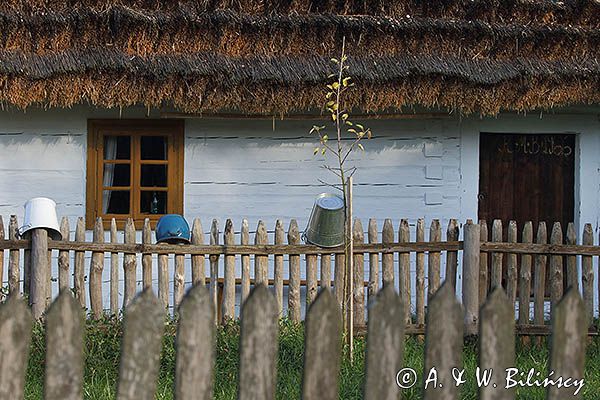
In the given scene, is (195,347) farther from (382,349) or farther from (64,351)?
(382,349)

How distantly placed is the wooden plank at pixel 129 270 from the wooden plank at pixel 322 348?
4052 mm

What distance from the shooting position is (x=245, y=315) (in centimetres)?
254

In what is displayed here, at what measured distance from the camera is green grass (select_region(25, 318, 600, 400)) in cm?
514

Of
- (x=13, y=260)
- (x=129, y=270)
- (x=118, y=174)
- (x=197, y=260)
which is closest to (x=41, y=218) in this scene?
(x=13, y=260)

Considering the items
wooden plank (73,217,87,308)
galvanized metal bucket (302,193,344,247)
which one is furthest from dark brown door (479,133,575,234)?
wooden plank (73,217,87,308)

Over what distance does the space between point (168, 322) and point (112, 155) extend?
2.30m

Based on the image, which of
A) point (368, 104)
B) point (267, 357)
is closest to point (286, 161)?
point (368, 104)

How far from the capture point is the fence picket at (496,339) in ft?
8.43

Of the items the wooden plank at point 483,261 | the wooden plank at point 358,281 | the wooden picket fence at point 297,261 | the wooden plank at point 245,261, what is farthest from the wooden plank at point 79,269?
the wooden plank at point 483,261

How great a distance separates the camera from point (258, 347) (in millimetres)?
2555

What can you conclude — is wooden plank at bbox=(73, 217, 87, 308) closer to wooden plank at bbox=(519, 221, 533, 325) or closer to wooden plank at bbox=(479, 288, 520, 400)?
wooden plank at bbox=(519, 221, 533, 325)

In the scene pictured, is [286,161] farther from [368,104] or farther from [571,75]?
[571,75]

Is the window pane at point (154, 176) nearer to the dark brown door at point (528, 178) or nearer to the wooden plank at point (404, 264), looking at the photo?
the wooden plank at point (404, 264)

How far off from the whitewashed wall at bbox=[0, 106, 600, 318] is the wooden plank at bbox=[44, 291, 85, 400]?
540cm
